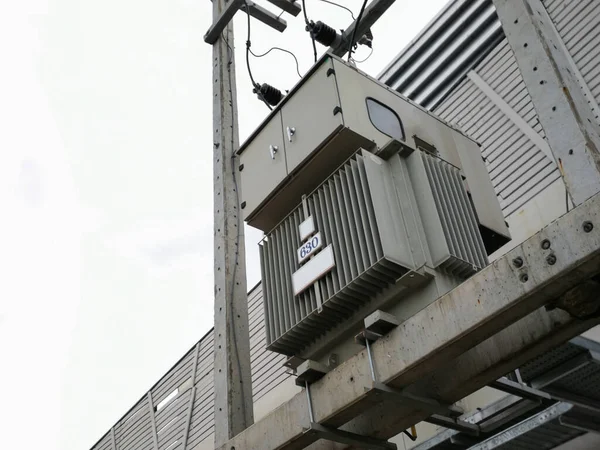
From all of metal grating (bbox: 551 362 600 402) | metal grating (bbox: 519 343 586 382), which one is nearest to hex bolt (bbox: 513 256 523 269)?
metal grating (bbox: 519 343 586 382)

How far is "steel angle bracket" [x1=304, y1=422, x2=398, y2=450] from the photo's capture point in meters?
3.11

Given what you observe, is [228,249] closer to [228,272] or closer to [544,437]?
[228,272]

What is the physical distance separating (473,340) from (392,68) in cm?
1432

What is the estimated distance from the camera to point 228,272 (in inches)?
169

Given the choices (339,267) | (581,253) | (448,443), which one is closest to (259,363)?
(448,443)

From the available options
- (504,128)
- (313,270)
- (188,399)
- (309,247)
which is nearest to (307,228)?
(309,247)

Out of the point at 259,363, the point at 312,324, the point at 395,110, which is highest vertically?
the point at 259,363

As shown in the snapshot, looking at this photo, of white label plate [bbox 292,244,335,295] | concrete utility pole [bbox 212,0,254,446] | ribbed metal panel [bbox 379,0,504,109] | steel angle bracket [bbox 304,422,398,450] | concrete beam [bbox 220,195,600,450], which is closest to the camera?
concrete beam [bbox 220,195,600,450]

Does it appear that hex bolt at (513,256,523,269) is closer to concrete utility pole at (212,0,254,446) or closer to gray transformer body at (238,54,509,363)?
gray transformer body at (238,54,509,363)

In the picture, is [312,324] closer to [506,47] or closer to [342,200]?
[342,200]

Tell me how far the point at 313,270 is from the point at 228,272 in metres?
0.99

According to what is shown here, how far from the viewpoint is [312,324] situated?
3445 millimetres

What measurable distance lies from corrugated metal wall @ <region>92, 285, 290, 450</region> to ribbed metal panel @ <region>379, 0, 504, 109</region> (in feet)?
19.1

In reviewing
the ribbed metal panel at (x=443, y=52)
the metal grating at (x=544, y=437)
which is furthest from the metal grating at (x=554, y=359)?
the ribbed metal panel at (x=443, y=52)
